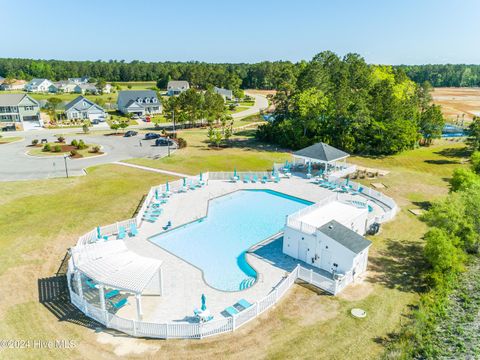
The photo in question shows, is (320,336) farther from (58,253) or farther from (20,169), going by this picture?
(20,169)

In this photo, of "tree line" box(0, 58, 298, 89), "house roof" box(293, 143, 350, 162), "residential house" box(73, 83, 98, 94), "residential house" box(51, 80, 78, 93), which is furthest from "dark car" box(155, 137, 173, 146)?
"residential house" box(51, 80, 78, 93)

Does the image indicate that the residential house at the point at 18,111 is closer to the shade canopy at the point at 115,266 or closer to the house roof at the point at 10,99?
the house roof at the point at 10,99

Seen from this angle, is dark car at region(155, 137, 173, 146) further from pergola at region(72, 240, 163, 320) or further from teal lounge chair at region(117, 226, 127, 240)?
Answer: pergola at region(72, 240, 163, 320)

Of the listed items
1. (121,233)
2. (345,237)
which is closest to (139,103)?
(121,233)

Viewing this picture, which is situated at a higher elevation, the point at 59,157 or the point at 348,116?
the point at 348,116

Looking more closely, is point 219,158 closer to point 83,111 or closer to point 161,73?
point 83,111
